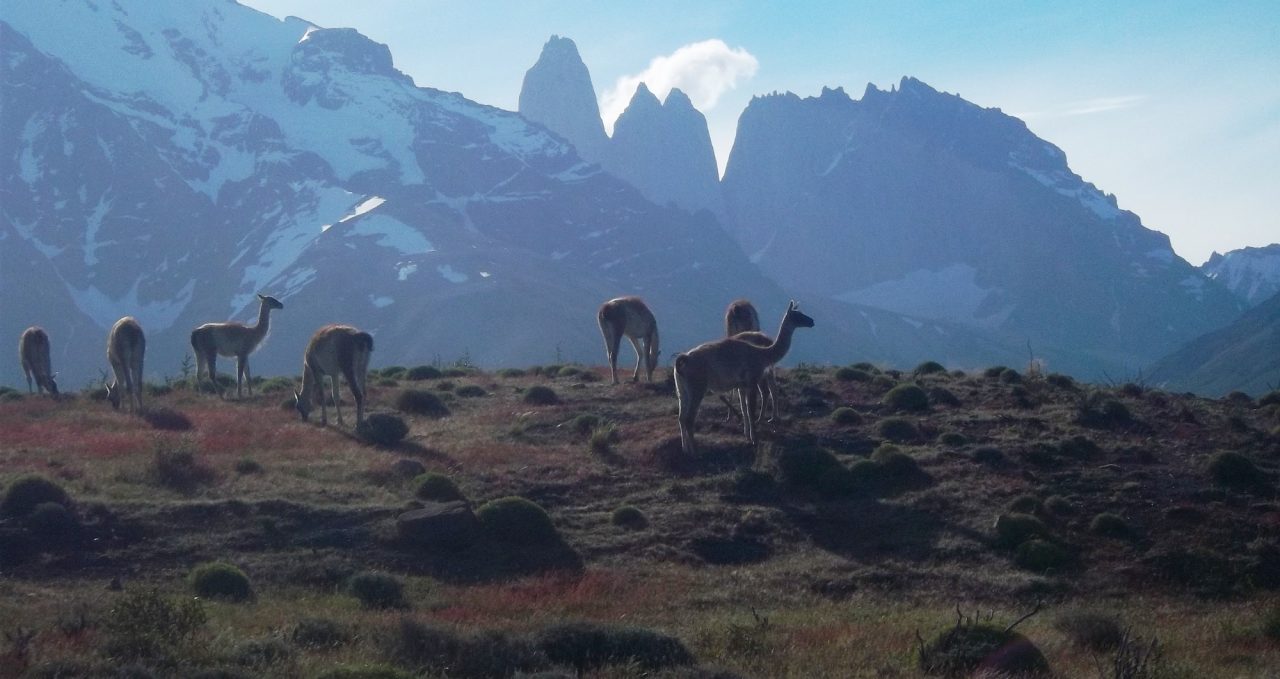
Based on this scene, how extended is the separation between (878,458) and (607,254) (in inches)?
5946

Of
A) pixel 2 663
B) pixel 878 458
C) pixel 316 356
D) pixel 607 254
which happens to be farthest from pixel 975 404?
pixel 607 254

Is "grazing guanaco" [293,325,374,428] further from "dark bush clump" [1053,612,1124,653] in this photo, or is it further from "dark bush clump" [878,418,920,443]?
"dark bush clump" [1053,612,1124,653]

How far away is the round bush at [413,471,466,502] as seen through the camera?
2059 centimetres

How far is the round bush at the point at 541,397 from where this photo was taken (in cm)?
3006

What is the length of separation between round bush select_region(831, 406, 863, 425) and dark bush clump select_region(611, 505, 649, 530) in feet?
24.8

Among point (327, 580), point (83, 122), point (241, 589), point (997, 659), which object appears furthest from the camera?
point (83, 122)

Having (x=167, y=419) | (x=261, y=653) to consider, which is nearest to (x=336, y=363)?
(x=167, y=419)

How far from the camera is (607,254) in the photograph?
172625mm

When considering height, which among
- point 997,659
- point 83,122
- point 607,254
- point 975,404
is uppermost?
point 83,122

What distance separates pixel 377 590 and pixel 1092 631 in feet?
28.5

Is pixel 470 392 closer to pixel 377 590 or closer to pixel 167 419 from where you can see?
pixel 167 419

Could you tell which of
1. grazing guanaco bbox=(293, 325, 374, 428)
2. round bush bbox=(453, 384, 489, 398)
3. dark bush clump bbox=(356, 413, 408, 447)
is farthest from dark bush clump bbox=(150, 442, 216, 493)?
round bush bbox=(453, 384, 489, 398)

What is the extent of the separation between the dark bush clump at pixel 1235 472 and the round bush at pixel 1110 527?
132 inches

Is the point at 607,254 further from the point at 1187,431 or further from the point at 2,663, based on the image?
the point at 2,663
